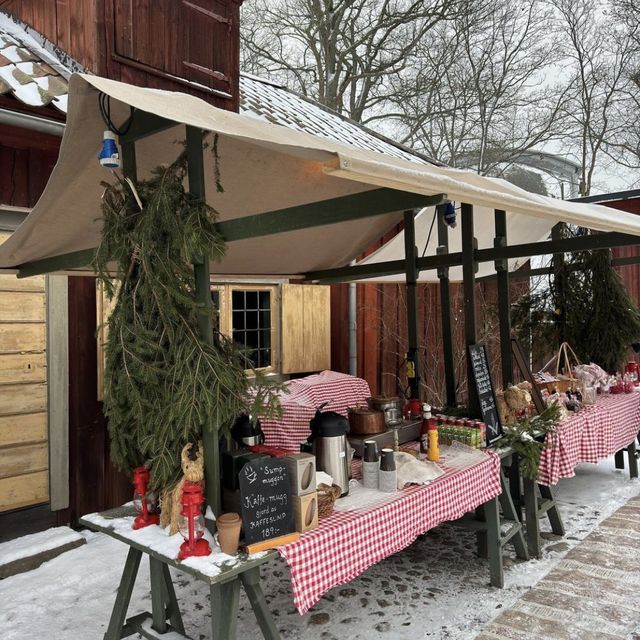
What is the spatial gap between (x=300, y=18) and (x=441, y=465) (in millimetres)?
12966

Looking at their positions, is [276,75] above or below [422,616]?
above

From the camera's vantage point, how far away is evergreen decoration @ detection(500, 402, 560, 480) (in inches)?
155

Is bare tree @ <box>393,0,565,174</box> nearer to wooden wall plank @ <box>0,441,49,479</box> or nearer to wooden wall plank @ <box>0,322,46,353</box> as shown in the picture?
wooden wall plank @ <box>0,322,46,353</box>

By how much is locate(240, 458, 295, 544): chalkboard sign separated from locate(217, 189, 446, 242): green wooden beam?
0.95 meters

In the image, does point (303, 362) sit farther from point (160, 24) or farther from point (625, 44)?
point (625, 44)

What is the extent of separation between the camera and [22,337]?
468 centimetres

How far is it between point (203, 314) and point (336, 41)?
12932mm

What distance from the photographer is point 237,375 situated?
2.51 m

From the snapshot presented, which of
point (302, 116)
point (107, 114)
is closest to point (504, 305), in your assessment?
point (107, 114)

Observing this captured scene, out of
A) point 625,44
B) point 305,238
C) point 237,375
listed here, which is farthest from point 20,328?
point 625,44

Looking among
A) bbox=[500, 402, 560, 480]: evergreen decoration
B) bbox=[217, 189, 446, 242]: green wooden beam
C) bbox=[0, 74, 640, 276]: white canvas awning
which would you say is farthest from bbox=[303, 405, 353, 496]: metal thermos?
bbox=[500, 402, 560, 480]: evergreen decoration

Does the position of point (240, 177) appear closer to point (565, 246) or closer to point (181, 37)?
point (565, 246)

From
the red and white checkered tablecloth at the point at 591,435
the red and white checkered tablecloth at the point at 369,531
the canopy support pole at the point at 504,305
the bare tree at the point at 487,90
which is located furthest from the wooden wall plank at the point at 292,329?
the bare tree at the point at 487,90

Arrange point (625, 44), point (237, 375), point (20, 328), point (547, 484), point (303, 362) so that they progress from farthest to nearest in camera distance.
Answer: point (625, 44)
point (303, 362)
point (20, 328)
point (547, 484)
point (237, 375)
